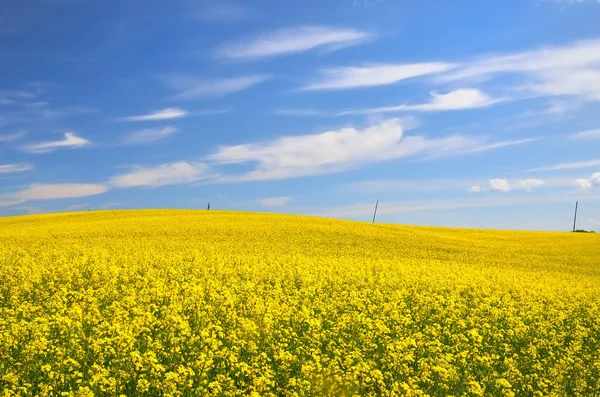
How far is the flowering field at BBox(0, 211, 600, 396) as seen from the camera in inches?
307

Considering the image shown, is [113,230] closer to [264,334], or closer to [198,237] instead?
[198,237]

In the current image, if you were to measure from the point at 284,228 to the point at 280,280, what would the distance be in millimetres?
20248

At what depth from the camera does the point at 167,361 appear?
875 cm

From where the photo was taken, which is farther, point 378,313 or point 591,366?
point 378,313

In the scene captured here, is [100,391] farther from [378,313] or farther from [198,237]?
[198,237]

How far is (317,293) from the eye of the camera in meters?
15.4

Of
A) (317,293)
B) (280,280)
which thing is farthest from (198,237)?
(317,293)

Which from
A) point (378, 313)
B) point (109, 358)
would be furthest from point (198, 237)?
point (109, 358)

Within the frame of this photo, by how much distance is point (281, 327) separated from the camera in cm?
1019

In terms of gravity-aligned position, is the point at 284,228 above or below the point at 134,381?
above

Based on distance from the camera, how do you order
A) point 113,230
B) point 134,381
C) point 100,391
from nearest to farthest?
point 100,391
point 134,381
point 113,230

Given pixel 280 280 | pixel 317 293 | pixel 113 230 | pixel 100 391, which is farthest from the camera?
pixel 113 230

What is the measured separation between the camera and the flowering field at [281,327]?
7793 mm

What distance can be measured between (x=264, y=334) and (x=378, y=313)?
3920mm
